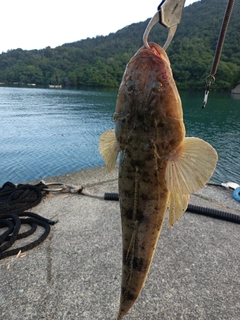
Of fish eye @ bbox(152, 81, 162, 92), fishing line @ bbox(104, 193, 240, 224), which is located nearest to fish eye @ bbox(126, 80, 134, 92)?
fish eye @ bbox(152, 81, 162, 92)

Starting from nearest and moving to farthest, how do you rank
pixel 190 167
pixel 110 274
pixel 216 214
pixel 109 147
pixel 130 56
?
pixel 190 167
pixel 109 147
pixel 110 274
pixel 216 214
pixel 130 56

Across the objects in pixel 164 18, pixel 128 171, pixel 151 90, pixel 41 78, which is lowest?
pixel 41 78

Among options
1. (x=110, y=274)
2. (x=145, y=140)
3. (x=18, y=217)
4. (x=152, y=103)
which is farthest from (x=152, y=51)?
(x=18, y=217)

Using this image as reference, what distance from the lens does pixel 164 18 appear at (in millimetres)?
1772

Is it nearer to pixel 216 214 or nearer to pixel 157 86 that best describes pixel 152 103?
pixel 157 86

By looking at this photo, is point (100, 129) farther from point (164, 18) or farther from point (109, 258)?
point (164, 18)

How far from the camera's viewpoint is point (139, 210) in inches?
81.0

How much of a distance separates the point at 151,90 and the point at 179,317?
9.45 feet

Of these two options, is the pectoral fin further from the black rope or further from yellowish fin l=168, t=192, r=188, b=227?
the black rope

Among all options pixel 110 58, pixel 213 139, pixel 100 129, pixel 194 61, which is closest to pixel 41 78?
pixel 110 58

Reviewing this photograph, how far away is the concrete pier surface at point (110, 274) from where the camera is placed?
3.22 metres

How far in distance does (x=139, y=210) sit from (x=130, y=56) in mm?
127094

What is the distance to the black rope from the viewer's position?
441 centimetres

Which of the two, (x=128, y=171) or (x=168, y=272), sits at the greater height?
(x=128, y=171)
